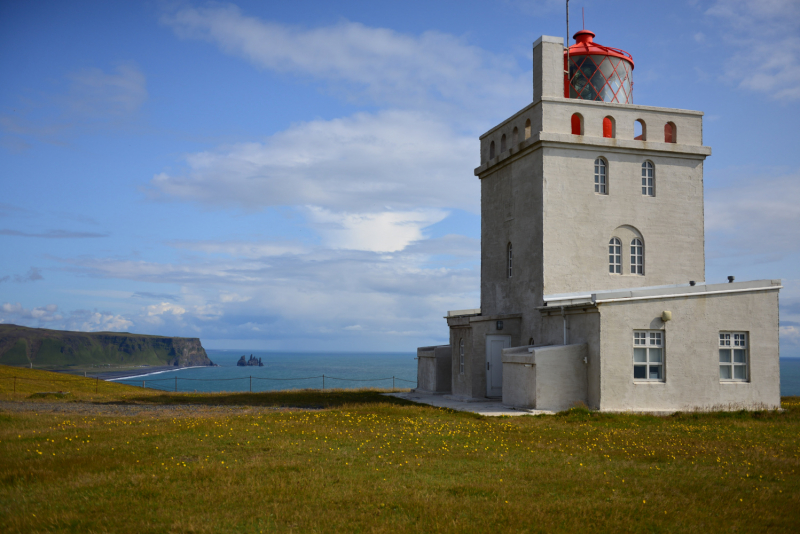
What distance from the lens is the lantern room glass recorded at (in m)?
25.5

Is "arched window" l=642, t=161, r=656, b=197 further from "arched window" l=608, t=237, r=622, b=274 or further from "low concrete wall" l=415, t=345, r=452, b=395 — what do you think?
"low concrete wall" l=415, t=345, r=452, b=395

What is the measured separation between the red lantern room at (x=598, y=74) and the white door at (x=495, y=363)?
10.6m

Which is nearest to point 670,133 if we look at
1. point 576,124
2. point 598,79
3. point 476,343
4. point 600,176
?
point 598,79

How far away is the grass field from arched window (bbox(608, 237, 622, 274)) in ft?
→ 25.6

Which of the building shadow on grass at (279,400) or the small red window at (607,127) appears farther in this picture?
the small red window at (607,127)

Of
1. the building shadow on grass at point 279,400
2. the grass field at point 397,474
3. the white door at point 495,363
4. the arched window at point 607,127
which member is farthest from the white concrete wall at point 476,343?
the arched window at point 607,127

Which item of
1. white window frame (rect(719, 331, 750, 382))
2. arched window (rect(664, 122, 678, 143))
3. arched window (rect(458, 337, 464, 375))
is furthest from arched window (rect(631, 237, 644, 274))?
arched window (rect(458, 337, 464, 375))

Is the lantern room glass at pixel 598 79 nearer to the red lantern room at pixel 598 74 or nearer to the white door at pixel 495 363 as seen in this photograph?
the red lantern room at pixel 598 74

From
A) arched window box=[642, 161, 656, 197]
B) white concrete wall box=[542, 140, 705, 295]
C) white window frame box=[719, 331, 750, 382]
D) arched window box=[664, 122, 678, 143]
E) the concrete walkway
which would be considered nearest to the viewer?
the concrete walkway

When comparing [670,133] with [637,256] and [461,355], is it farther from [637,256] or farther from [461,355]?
[461,355]

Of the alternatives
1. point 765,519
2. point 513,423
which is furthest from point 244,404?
point 765,519

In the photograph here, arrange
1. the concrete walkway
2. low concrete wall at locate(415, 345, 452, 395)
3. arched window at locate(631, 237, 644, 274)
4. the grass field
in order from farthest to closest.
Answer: low concrete wall at locate(415, 345, 452, 395), arched window at locate(631, 237, 644, 274), the concrete walkway, the grass field

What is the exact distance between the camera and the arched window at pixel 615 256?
79.1 feet

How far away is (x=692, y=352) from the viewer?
65.6 feet
